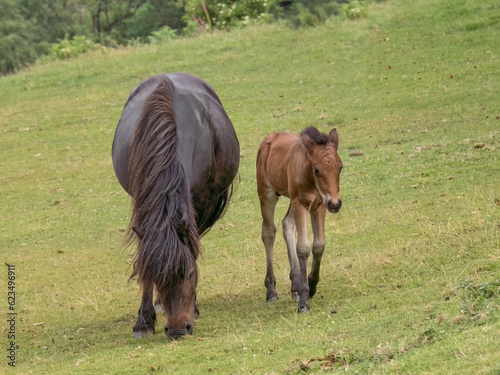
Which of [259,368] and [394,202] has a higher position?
[259,368]

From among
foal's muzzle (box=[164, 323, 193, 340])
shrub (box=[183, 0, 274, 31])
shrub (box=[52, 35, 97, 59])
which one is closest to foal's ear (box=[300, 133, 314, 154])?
foal's muzzle (box=[164, 323, 193, 340])

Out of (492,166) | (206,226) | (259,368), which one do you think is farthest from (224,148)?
(492,166)

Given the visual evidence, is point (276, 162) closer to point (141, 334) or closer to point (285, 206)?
point (141, 334)

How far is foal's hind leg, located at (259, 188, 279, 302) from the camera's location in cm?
812

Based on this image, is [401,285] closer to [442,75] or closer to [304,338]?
[304,338]

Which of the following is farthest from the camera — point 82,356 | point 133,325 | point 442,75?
point 442,75

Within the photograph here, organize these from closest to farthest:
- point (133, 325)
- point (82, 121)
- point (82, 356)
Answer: point (82, 356) < point (133, 325) < point (82, 121)

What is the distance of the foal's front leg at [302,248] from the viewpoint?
7398 millimetres

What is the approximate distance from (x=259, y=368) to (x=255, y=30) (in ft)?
64.1

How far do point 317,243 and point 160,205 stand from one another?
187cm

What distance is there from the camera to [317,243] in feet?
24.8

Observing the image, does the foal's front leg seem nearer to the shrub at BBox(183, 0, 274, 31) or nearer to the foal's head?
the foal's head

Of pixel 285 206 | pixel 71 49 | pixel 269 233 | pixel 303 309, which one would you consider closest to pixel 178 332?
pixel 303 309

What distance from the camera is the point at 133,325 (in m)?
7.94
